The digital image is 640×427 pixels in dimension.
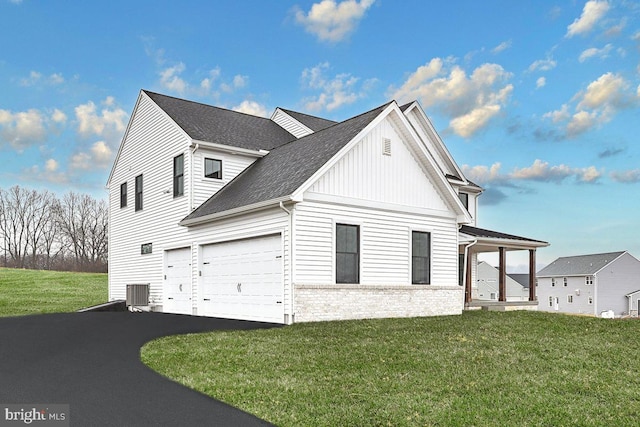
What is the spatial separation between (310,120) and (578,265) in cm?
4899

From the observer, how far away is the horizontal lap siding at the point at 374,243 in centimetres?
1495

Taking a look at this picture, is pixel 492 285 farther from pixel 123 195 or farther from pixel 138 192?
pixel 138 192

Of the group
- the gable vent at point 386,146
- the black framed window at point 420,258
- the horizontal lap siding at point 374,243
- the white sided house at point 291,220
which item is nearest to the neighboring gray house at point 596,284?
the white sided house at point 291,220

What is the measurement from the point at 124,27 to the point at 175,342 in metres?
13.3

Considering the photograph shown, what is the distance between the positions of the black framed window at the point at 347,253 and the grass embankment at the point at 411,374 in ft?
6.81

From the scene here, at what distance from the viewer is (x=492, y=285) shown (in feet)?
224

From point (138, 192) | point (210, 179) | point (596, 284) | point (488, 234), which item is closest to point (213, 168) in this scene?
point (210, 179)

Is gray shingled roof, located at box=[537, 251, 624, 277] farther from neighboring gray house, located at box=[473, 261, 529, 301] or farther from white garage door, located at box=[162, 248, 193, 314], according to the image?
white garage door, located at box=[162, 248, 193, 314]

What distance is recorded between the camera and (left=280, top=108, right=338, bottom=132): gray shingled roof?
2606 centimetres

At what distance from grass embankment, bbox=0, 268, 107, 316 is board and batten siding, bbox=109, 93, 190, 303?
3.52m

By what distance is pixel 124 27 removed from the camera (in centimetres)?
2012

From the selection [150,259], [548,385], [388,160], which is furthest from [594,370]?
[150,259]

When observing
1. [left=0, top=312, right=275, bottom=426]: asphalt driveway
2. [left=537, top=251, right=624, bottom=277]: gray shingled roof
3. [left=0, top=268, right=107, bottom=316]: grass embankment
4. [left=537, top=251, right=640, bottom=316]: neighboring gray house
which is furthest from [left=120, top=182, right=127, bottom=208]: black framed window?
[left=537, top=251, right=624, bottom=277]: gray shingled roof

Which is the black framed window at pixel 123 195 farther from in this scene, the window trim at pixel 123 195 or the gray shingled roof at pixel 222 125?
the gray shingled roof at pixel 222 125
